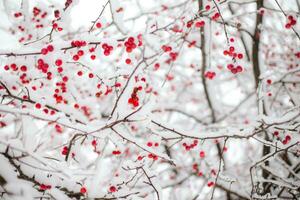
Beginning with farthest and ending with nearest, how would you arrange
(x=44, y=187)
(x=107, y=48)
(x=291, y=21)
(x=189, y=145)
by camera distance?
(x=291, y=21)
(x=189, y=145)
(x=107, y=48)
(x=44, y=187)

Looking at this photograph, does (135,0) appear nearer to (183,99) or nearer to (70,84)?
(70,84)

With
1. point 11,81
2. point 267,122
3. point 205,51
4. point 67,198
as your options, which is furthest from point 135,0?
point 67,198

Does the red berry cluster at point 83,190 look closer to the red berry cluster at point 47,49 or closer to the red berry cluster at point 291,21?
the red berry cluster at point 47,49

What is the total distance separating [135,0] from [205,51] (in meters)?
1.83

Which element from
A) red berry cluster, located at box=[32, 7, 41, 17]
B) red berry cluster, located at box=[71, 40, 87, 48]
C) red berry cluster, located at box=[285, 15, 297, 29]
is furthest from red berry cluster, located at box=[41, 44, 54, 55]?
red berry cluster, located at box=[285, 15, 297, 29]

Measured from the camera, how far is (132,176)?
2.40m

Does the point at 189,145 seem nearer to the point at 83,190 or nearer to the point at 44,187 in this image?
the point at 83,190

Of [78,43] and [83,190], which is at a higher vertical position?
[78,43]

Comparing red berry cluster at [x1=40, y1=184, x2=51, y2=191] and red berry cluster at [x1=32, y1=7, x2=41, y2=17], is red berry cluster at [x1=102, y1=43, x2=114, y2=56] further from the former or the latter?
red berry cluster at [x1=40, y1=184, x2=51, y2=191]

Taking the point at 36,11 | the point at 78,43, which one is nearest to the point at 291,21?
the point at 78,43

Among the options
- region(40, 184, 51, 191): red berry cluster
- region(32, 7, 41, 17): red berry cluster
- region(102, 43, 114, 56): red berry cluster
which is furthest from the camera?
region(32, 7, 41, 17): red berry cluster

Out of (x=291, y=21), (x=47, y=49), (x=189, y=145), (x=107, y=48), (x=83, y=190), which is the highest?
(x=291, y=21)

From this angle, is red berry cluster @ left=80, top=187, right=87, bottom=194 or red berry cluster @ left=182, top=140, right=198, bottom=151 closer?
red berry cluster @ left=80, top=187, right=87, bottom=194

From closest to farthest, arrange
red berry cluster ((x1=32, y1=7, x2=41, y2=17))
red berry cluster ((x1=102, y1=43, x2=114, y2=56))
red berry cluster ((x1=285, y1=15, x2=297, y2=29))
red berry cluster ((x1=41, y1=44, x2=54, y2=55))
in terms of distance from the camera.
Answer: red berry cluster ((x1=41, y1=44, x2=54, y2=55))
red berry cluster ((x1=102, y1=43, x2=114, y2=56))
red berry cluster ((x1=285, y1=15, x2=297, y2=29))
red berry cluster ((x1=32, y1=7, x2=41, y2=17))
